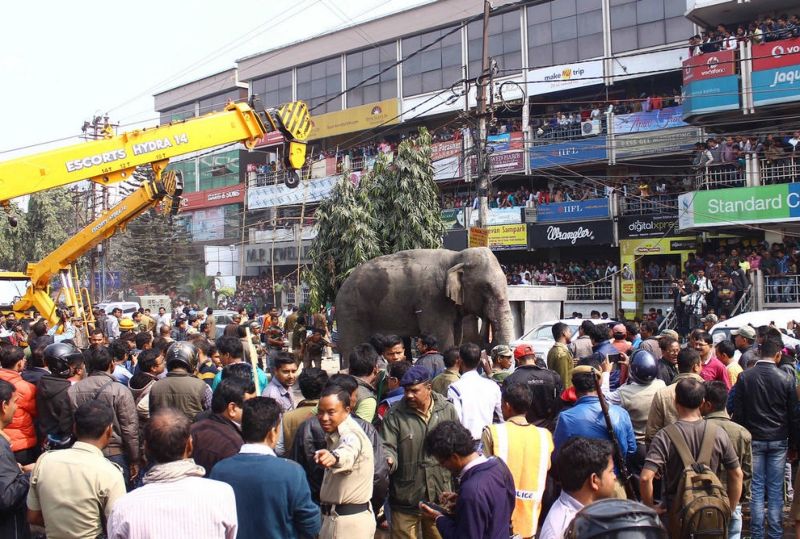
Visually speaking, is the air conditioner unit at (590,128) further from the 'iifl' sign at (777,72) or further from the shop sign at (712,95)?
the 'iifl' sign at (777,72)

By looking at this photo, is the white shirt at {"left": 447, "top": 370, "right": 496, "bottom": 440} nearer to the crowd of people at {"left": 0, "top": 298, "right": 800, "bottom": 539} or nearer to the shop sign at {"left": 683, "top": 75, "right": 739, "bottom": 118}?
the crowd of people at {"left": 0, "top": 298, "right": 800, "bottom": 539}

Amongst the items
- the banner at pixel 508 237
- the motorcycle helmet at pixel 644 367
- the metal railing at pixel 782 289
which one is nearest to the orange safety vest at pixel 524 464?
the motorcycle helmet at pixel 644 367

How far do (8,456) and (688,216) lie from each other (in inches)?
858

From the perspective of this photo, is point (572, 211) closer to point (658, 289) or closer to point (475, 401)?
point (658, 289)

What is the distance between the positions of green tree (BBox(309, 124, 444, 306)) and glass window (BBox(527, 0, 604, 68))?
45.0 ft

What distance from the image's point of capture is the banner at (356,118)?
1444 inches

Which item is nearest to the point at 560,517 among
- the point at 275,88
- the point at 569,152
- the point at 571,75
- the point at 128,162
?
the point at 128,162

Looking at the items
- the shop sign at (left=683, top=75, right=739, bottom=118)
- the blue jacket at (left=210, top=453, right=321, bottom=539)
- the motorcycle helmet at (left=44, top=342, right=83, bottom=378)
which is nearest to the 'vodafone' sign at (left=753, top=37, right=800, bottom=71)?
the shop sign at (left=683, top=75, right=739, bottom=118)

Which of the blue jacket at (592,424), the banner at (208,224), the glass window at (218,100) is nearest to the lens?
the blue jacket at (592,424)

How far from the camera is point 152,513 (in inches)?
120

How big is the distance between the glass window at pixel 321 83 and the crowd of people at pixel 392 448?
111ft

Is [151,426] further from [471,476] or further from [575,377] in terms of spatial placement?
[575,377]

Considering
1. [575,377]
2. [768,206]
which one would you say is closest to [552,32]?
[768,206]

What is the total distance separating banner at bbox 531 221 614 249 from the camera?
27.2 m
